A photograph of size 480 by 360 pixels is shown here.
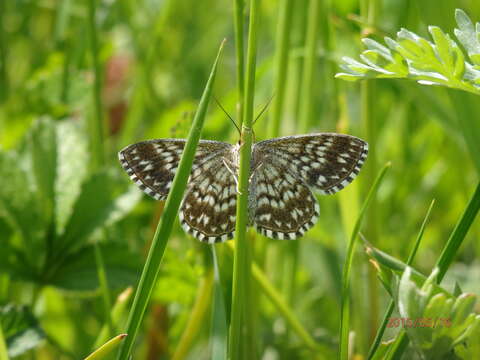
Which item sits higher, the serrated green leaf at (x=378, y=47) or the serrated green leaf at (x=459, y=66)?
the serrated green leaf at (x=378, y=47)

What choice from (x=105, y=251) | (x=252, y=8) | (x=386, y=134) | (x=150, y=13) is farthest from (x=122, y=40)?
(x=252, y=8)

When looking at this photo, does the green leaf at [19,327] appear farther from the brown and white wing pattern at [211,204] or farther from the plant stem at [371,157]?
the plant stem at [371,157]

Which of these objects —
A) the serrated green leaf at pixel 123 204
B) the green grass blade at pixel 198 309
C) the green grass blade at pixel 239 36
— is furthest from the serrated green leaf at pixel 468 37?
the serrated green leaf at pixel 123 204

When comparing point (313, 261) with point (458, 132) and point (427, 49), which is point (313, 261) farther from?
point (427, 49)

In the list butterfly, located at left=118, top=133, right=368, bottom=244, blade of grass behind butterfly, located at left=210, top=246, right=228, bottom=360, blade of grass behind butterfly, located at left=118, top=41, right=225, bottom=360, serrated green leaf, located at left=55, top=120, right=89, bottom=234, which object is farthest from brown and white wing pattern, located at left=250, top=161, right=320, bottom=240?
serrated green leaf, located at left=55, top=120, right=89, bottom=234

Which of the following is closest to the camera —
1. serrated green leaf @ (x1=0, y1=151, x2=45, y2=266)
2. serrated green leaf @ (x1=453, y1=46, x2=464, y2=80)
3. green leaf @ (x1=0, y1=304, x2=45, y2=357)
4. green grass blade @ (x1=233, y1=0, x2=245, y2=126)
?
serrated green leaf @ (x1=453, y1=46, x2=464, y2=80)

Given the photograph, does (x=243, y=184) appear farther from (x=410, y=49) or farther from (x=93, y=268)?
(x=93, y=268)

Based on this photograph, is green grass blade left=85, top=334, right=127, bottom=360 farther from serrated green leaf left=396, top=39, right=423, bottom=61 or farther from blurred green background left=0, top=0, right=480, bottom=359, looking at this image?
serrated green leaf left=396, top=39, right=423, bottom=61
